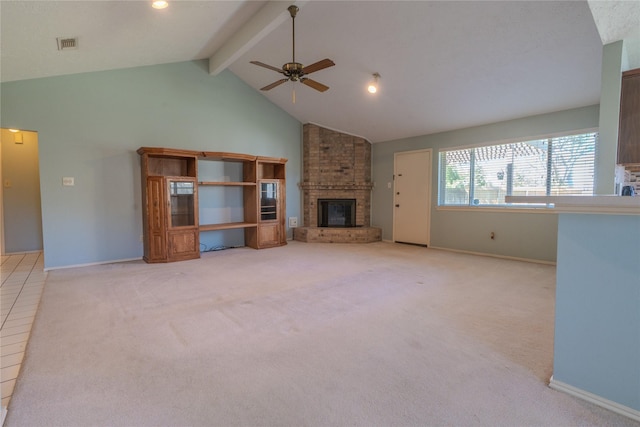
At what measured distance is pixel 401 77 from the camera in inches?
178

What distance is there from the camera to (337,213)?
23.6ft

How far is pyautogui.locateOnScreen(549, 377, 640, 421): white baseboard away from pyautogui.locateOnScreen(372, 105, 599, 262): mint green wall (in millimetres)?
3638

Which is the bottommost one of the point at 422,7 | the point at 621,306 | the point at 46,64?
the point at 621,306

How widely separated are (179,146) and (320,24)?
3122 mm

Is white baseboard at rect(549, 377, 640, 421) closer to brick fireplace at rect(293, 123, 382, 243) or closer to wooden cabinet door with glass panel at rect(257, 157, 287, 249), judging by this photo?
wooden cabinet door with glass panel at rect(257, 157, 287, 249)

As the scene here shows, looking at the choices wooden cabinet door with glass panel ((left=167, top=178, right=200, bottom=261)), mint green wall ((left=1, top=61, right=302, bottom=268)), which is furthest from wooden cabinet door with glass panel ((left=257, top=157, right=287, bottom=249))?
wooden cabinet door with glass panel ((left=167, top=178, right=200, bottom=261))

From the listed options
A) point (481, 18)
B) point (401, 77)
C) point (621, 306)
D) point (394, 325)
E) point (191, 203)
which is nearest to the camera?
point (621, 306)

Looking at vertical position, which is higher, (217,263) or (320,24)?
(320,24)

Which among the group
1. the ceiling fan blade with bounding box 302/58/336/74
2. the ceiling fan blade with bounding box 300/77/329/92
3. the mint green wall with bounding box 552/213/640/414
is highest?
the ceiling fan blade with bounding box 302/58/336/74

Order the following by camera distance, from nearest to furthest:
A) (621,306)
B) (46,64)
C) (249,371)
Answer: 1. (621,306)
2. (249,371)
3. (46,64)

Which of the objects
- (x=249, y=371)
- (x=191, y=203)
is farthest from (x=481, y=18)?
(x=191, y=203)

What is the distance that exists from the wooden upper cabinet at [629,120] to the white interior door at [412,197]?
334 centimetres

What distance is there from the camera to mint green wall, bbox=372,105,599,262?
4602 mm

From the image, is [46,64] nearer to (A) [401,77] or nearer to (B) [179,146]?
(B) [179,146]
